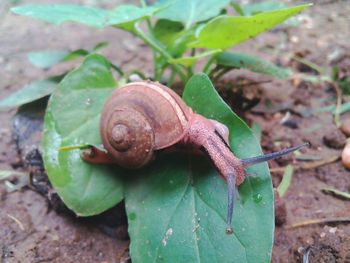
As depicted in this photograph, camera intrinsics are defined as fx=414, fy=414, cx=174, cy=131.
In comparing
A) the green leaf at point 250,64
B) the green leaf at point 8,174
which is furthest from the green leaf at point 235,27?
the green leaf at point 8,174

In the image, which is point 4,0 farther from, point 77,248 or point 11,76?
point 77,248

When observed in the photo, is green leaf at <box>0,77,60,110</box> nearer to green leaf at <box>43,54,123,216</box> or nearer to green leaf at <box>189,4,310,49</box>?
green leaf at <box>43,54,123,216</box>

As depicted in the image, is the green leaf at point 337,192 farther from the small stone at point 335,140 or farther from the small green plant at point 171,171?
the small green plant at point 171,171

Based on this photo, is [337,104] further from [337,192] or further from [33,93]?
[33,93]

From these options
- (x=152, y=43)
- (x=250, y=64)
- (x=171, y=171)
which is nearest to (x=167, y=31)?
(x=152, y=43)

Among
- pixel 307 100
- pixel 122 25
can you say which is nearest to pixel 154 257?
pixel 122 25

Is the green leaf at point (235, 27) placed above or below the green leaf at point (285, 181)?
above
